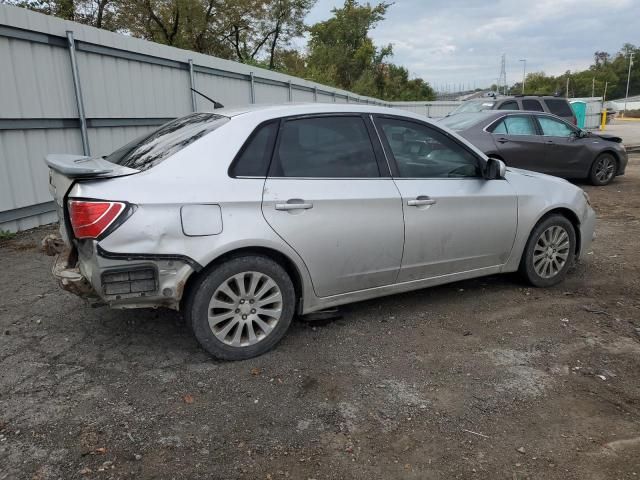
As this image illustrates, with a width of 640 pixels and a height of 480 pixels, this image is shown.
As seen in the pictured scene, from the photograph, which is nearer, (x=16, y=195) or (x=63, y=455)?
(x=63, y=455)

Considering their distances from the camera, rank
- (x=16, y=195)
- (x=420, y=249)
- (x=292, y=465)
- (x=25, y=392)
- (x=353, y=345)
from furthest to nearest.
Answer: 1. (x=16, y=195)
2. (x=420, y=249)
3. (x=353, y=345)
4. (x=25, y=392)
5. (x=292, y=465)

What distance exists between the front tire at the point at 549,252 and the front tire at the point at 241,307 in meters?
2.37

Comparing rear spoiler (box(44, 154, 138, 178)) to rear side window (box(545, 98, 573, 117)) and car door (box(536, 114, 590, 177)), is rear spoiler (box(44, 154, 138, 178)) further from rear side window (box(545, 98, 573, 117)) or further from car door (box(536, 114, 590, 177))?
rear side window (box(545, 98, 573, 117))

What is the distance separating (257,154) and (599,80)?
4689 inches

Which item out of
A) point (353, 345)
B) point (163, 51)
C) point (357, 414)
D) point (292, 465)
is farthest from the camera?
point (163, 51)

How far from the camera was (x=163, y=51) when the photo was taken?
29.6 ft

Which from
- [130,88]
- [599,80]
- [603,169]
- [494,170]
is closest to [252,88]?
[130,88]

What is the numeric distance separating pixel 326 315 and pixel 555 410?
1.64 m

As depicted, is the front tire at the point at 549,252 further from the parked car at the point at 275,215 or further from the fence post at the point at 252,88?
the fence post at the point at 252,88

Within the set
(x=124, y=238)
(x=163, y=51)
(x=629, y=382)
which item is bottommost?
(x=629, y=382)

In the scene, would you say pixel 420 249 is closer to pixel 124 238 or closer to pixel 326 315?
pixel 326 315

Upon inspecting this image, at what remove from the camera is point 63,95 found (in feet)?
22.8

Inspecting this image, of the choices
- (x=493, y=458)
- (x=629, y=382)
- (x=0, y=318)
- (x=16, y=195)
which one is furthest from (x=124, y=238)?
(x=16, y=195)

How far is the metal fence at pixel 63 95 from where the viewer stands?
6211mm
